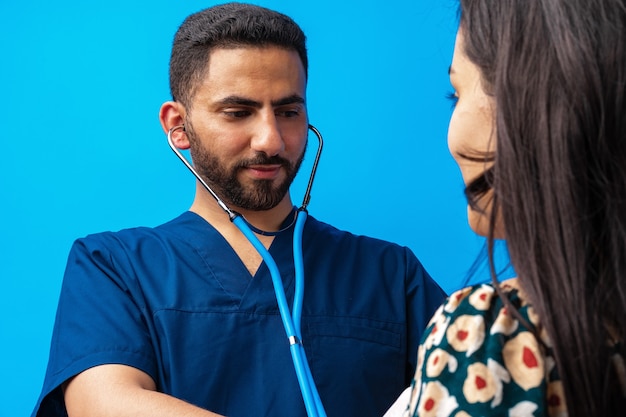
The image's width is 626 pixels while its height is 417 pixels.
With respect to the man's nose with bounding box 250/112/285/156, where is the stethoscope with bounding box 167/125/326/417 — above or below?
below

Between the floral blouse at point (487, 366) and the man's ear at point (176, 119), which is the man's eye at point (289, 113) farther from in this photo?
the floral blouse at point (487, 366)

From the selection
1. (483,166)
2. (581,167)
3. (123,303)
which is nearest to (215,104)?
(123,303)

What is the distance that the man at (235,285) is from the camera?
1.28 metres

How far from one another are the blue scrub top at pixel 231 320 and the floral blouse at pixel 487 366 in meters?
0.65

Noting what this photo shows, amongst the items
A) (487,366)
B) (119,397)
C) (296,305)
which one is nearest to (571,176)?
(487,366)

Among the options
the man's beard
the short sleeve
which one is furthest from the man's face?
the short sleeve

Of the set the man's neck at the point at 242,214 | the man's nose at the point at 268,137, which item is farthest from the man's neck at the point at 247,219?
the man's nose at the point at 268,137

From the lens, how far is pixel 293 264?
4.74 ft

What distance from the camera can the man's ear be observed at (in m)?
1.48

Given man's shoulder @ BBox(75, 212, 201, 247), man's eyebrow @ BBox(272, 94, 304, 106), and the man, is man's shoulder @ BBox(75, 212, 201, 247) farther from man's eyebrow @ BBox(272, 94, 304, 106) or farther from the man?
man's eyebrow @ BBox(272, 94, 304, 106)

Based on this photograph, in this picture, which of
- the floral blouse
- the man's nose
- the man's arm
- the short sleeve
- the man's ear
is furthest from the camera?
the man's ear

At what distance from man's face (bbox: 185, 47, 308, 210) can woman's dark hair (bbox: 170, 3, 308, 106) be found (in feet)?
0.06

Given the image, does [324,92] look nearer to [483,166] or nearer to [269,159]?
[269,159]

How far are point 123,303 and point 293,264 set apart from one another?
303 millimetres
